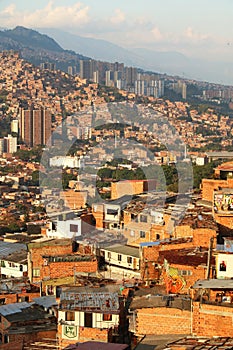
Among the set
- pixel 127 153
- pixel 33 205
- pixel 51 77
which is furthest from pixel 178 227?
pixel 51 77

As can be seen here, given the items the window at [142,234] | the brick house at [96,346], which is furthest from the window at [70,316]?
the window at [142,234]

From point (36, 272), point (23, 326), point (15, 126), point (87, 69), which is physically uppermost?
point (87, 69)

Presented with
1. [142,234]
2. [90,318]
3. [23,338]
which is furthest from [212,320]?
[142,234]

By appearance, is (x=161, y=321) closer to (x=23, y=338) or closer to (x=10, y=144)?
(x=23, y=338)

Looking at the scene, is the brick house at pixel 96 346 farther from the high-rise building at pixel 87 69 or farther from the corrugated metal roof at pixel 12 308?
the high-rise building at pixel 87 69

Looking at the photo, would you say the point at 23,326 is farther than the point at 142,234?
No

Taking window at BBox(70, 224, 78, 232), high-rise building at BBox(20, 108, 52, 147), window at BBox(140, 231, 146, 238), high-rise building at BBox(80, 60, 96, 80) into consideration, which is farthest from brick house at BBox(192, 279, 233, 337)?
high-rise building at BBox(80, 60, 96, 80)

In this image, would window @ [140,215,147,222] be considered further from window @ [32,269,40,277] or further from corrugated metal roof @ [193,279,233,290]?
corrugated metal roof @ [193,279,233,290]
